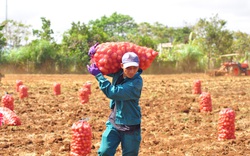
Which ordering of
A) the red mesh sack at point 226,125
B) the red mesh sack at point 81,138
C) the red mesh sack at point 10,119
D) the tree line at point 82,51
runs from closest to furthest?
the red mesh sack at point 81,138 < the red mesh sack at point 226,125 < the red mesh sack at point 10,119 < the tree line at point 82,51

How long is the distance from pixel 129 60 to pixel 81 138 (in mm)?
2157

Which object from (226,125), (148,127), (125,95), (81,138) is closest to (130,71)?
(125,95)

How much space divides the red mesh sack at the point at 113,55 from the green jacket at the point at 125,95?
12 cm

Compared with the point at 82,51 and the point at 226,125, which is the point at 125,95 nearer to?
the point at 226,125

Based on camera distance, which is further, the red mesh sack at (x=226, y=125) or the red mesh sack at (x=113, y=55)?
the red mesh sack at (x=226, y=125)

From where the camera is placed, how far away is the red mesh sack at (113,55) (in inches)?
191

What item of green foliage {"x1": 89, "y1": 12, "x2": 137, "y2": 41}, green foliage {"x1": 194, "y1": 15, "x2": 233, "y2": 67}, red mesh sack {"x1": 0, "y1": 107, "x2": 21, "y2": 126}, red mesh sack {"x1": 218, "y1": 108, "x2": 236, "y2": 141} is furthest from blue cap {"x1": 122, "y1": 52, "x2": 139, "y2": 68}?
green foliage {"x1": 89, "y1": 12, "x2": 137, "y2": 41}

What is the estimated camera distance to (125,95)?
4750mm

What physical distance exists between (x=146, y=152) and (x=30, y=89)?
12.5m

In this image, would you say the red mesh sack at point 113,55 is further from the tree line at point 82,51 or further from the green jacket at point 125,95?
the tree line at point 82,51

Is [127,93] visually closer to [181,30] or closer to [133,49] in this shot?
[133,49]

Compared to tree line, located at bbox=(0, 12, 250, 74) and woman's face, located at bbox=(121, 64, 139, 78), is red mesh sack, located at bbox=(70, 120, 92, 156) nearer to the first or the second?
woman's face, located at bbox=(121, 64, 139, 78)

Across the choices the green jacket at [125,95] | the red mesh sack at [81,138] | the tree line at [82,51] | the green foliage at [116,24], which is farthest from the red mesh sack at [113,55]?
the green foliage at [116,24]

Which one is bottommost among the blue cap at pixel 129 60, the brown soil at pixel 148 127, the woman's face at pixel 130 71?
the brown soil at pixel 148 127
